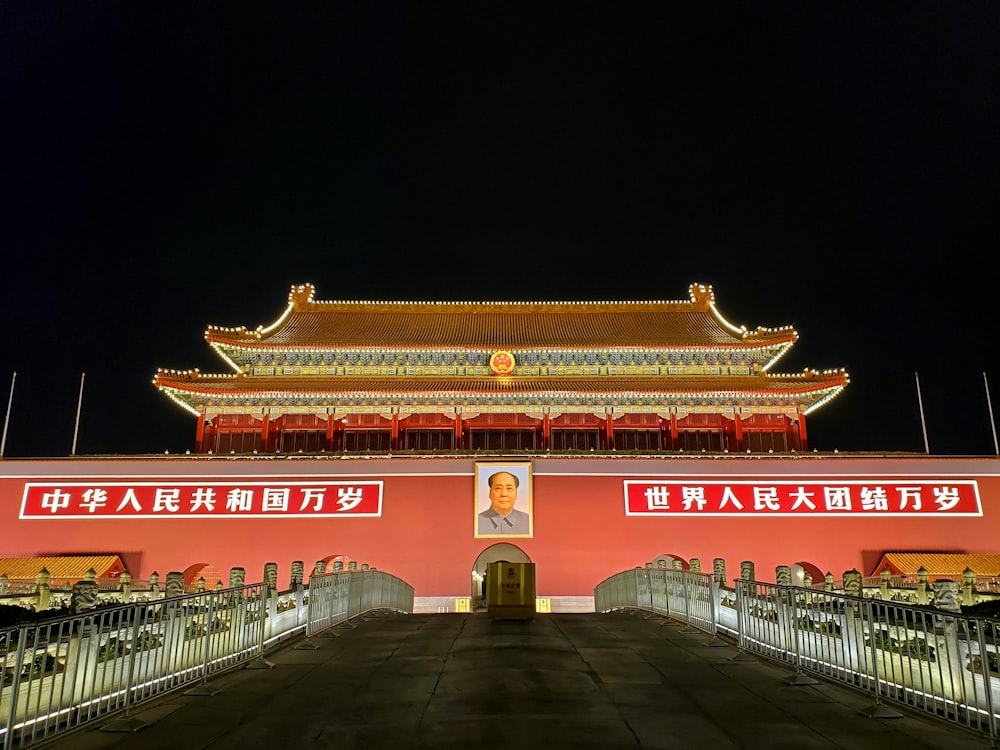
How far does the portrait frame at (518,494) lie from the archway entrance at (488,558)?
1.37ft

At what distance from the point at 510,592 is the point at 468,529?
7570mm

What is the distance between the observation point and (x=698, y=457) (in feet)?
75.6

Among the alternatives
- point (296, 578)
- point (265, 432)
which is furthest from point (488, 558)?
point (296, 578)

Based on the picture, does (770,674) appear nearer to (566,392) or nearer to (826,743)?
(826,743)

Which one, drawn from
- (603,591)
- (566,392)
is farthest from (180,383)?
(603,591)

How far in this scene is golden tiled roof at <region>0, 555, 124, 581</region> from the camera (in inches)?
813

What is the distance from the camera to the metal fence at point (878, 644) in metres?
6.95

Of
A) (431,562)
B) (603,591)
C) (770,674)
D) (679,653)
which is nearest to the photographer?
(770,674)

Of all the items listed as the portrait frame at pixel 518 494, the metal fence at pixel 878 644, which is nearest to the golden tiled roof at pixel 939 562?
the portrait frame at pixel 518 494

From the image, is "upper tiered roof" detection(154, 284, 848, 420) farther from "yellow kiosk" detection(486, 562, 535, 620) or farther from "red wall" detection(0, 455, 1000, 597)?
"yellow kiosk" detection(486, 562, 535, 620)

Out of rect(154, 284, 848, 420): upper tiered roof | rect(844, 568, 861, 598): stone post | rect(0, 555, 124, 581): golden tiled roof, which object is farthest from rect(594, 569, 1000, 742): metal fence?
rect(0, 555, 124, 581): golden tiled roof

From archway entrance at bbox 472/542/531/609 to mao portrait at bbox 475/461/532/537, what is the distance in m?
0.51

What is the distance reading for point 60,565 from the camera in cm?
2102

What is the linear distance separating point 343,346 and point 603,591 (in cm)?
1298
